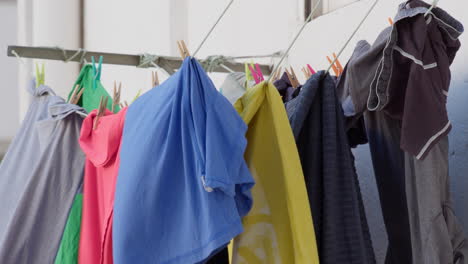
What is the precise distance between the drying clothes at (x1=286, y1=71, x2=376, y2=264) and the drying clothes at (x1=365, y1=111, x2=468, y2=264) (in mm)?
72

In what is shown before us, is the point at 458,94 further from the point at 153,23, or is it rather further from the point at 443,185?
the point at 153,23

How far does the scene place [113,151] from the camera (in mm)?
768

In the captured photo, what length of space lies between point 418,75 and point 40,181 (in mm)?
633

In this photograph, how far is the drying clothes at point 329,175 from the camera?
57cm

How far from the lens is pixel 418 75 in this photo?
1.78 ft

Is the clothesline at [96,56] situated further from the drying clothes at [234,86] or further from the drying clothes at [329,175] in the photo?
the drying clothes at [329,175]

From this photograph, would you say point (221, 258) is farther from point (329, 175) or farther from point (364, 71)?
point (364, 71)

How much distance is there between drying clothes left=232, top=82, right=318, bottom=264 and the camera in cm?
55

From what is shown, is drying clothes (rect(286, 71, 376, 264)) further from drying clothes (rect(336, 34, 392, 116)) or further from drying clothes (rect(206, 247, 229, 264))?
drying clothes (rect(206, 247, 229, 264))

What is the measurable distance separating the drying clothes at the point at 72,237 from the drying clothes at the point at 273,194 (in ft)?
1.15

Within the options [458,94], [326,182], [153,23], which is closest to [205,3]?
[153,23]

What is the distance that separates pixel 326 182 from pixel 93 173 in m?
0.44

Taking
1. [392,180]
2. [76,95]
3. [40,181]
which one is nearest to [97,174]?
[40,181]

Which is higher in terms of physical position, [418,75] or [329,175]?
[418,75]
